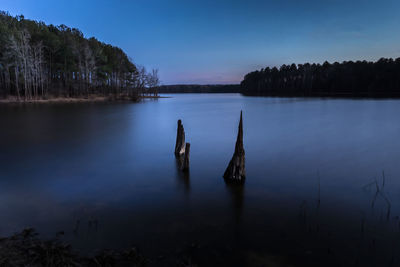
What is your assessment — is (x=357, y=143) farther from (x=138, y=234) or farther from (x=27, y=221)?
(x=27, y=221)

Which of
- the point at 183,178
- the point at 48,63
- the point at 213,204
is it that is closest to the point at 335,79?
the point at 48,63

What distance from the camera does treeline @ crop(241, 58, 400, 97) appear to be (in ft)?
298

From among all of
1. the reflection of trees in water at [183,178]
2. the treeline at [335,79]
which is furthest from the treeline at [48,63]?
the treeline at [335,79]

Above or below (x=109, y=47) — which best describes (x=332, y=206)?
below

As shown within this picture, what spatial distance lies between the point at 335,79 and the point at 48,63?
118 m

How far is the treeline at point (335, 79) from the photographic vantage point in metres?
90.9

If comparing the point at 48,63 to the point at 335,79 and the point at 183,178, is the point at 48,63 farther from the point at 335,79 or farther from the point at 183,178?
the point at 335,79

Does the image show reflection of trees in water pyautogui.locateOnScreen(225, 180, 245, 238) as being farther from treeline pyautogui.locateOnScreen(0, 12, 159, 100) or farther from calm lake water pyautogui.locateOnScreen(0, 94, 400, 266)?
Answer: treeline pyautogui.locateOnScreen(0, 12, 159, 100)

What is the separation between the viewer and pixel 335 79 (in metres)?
111

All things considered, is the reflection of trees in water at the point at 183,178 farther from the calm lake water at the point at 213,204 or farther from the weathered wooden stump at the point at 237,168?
the weathered wooden stump at the point at 237,168

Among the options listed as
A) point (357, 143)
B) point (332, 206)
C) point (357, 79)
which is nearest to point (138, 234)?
point (332, 206)

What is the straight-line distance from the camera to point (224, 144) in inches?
616

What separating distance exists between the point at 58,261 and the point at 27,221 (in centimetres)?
254

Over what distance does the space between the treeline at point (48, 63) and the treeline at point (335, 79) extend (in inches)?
3742
